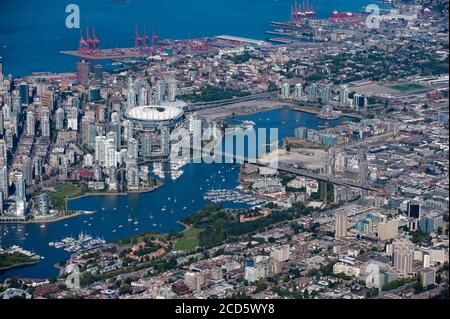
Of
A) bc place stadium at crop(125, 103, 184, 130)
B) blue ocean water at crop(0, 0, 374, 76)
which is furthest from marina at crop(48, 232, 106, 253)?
blue ocean water at crop(0, 0, 374, 76)

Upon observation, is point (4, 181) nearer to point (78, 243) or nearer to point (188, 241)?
point (78, 243)

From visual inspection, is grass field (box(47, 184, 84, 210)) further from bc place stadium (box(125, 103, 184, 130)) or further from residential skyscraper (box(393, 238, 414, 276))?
residential skyscraper (box(393, 238, 414, 276))

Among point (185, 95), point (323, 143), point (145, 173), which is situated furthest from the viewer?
point (185, 95)

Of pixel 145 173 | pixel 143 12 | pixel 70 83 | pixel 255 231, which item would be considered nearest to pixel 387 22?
pixel 143 12

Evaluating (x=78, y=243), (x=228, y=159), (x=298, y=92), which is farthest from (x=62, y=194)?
(x=298, y=92)

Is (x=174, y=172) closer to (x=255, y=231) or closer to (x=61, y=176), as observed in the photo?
(x=61, y=176)

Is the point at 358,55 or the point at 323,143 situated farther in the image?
the point at 358,55
